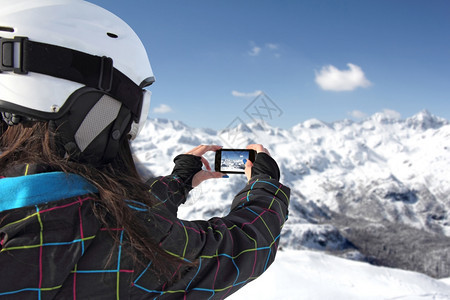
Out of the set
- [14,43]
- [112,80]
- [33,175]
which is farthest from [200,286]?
[14,43]

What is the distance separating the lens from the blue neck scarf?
119cm

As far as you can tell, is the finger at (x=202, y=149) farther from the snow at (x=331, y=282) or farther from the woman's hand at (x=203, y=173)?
the snow at (x=331, y=282)

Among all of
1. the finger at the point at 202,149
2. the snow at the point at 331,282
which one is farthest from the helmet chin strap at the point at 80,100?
the snow at the point at 331,282

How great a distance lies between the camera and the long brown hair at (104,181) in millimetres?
1316

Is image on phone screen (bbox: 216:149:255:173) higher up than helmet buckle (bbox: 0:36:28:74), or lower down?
lower down

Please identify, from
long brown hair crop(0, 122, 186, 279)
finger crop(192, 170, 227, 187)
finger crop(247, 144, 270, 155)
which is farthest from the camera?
finger crop(192, 170, 227, 187)

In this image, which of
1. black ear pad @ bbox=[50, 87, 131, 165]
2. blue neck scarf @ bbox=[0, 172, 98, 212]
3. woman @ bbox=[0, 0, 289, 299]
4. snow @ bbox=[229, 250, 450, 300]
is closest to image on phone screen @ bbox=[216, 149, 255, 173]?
woman @ bbox=[0, 0, 289, 299]

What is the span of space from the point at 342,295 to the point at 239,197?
768cm

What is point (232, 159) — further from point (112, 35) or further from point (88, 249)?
point (88, 249)

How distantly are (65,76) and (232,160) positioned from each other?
1.59m

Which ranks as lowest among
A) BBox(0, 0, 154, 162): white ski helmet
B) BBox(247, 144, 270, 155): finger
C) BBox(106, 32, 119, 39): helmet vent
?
BBox(247, 144, 270, 155): finger

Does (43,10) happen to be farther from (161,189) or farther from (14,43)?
(161,189)

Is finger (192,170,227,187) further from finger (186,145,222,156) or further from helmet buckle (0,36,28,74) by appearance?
helmet buckle (0,36,28,74)

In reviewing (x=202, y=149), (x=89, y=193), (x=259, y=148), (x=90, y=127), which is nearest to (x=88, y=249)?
(x=89, y=193)
